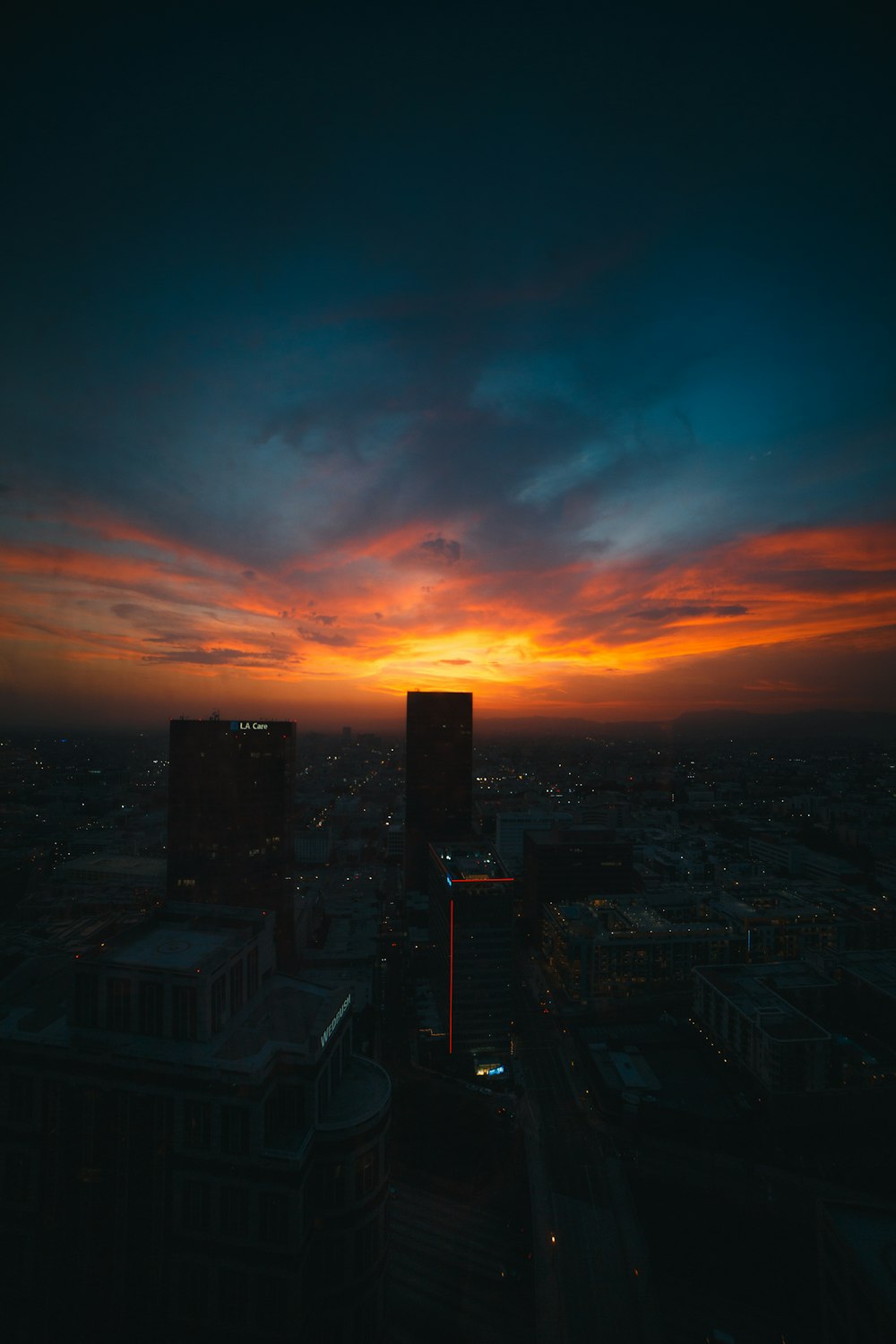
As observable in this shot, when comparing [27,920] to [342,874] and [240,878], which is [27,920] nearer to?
[240,878]

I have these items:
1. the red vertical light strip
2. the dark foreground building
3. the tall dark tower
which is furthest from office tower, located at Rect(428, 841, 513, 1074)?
the tall dark tower

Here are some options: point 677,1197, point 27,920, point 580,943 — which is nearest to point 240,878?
point 27,920

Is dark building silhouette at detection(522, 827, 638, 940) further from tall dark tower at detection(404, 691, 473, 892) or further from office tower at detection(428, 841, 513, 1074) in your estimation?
office tower at detection(428, 841, 513, 1074)

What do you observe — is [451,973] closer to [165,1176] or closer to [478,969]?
[478,969]

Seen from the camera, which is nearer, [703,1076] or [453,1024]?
[703,1076]

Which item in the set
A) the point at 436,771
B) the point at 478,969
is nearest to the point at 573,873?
the point at 436,771

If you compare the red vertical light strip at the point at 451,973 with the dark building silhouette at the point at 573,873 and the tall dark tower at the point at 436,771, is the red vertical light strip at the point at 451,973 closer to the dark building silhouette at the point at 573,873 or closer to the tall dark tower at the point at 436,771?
the dark building silhouette at the point at 573,873

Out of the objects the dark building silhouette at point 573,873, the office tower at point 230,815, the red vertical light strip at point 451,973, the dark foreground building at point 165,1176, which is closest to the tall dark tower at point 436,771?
the dark building silhouette at point 573,873
